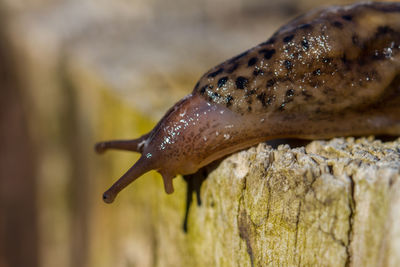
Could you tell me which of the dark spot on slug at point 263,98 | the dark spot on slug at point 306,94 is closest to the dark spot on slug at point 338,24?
the dark spot on slug at point 306,94

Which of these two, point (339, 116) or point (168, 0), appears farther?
point (168, 0)

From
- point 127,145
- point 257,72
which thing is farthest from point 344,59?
point 127,145

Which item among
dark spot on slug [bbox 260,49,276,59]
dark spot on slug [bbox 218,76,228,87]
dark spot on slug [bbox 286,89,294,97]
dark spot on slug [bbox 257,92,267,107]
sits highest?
dark spot on slug [bbox 260,49,276,59]

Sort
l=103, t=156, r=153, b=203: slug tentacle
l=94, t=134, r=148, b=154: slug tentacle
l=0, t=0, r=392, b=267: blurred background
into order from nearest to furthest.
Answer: l=103, t=156, r=153, b=203: slug tentacle < l=94, t=134, r=148, b=154: slug tentacle < l=0, t=0, r=392, b=267: blurred background

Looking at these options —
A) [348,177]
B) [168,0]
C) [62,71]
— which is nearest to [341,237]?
[348,177]

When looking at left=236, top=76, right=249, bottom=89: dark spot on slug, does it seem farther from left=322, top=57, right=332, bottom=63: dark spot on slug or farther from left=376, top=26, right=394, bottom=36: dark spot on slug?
left=376, top=26, right=394, bottom=36: dark spot on slug

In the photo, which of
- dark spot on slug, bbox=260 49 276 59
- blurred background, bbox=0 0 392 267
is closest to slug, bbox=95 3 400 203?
dark spot on slug, bbox=260 49 276 59

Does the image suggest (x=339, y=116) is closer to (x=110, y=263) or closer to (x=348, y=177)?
(x=348, y=177)

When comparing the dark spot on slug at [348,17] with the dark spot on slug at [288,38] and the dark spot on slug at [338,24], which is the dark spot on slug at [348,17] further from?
the dark spot on slug at [288,38]
